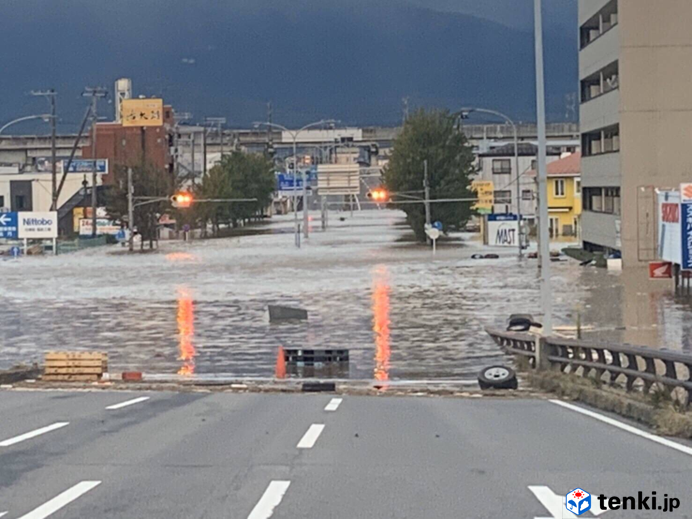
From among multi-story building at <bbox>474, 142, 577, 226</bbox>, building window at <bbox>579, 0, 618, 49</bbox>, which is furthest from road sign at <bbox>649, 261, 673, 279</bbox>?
multi-story building at <bbox>474, 142, 577, 226</bbox>

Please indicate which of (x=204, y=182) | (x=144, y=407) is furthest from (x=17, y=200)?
Result: (x=144, y=407)

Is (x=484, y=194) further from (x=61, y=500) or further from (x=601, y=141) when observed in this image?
(x=61, y=500)

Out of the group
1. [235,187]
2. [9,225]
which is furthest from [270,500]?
[235,187]

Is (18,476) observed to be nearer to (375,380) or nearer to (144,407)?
(144,407)

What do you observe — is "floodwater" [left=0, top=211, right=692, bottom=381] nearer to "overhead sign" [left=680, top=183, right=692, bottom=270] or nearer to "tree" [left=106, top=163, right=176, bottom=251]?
"overhead sign" [left=680, top=183, right=692, bottom=270]

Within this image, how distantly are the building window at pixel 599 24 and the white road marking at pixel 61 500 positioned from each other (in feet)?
190

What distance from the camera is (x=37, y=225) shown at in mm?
101938

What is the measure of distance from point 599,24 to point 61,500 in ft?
217

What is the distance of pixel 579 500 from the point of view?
361 inches

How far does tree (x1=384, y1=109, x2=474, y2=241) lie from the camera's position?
364 ft

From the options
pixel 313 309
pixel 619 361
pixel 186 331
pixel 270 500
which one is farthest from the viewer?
pixel 313 309

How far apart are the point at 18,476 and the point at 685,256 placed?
40.2 metres

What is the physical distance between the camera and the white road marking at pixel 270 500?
28.6 feet

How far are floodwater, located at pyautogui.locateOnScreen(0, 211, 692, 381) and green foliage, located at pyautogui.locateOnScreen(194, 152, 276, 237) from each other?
5221 cm
